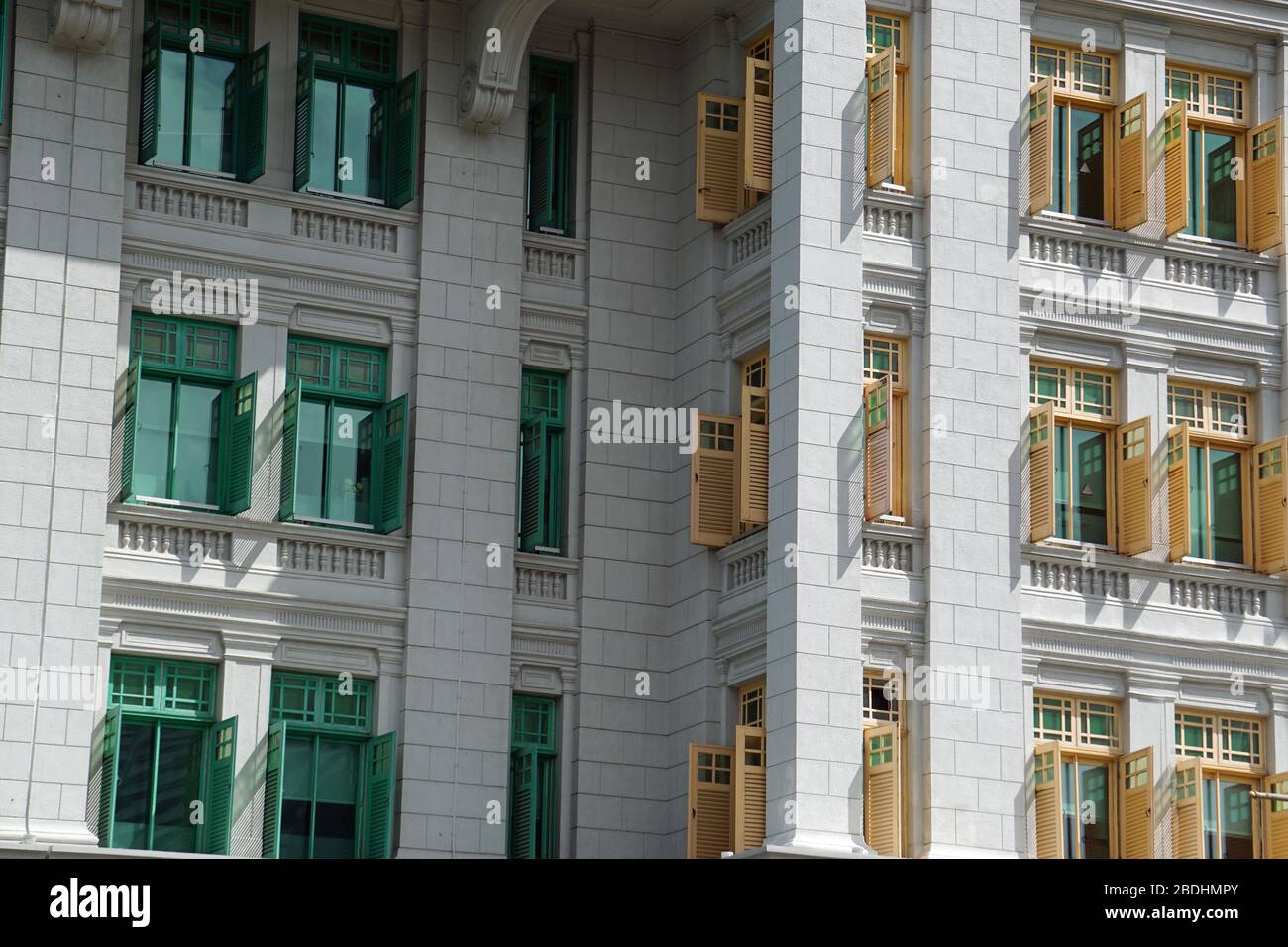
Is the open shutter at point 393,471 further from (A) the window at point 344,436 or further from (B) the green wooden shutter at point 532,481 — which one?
(B) the green wooden shutter at point 532,481

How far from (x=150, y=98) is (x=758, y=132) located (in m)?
6.70

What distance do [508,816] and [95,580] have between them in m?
5.25

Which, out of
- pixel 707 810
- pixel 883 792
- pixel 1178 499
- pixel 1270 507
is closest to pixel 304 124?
pixel 707 810

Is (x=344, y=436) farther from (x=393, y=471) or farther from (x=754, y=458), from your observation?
(x=754, y=458)

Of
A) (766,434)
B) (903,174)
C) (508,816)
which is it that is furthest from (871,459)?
(508,816)

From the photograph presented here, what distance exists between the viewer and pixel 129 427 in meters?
30.5

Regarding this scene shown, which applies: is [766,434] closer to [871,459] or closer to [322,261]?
[871,459]

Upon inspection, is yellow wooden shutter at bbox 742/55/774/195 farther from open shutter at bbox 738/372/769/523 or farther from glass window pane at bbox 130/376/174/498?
glass window pane at bbox 130/376/174/498

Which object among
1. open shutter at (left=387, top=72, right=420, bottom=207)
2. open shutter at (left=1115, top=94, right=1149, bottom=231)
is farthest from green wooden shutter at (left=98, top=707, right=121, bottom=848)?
open shutter at (left=1115, top=94, right=1149, bottom=231)

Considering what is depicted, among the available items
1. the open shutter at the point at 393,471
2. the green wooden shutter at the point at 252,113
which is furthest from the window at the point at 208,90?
the open shutter at the point at 393,471

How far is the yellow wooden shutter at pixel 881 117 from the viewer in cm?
3114

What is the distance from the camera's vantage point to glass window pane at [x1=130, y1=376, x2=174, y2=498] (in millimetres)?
30938

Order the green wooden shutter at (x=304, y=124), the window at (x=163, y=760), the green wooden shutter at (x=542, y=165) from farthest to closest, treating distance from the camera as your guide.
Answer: the green wooden shutter at (x=542, y=165) → the green wooden shutter at (x=304, y=124) → the window at (x=163, y=760)

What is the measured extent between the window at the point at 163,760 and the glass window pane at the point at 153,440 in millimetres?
1923
